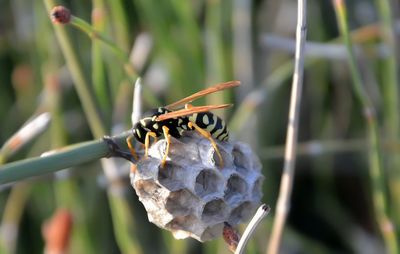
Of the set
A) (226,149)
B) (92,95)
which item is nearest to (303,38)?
(226,149)

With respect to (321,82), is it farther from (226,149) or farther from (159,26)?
(226,149)

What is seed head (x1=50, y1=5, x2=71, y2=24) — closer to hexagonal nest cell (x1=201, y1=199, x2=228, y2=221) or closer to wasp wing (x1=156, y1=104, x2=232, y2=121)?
wasp wing (x1=156, y1=104, x2=232, y2=121)

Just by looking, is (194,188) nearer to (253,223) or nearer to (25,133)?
(253,223)

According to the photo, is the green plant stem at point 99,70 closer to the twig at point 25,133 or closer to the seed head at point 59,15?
the twig at point 25,133

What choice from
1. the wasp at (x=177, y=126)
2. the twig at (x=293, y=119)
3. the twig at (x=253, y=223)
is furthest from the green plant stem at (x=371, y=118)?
the twig at (x=253, y=223)

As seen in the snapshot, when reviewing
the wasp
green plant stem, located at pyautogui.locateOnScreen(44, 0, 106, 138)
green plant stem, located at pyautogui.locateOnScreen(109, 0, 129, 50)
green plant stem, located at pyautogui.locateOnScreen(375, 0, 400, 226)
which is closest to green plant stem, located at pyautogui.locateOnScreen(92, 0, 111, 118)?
green plant stem, located at pyautogui.locateOnScreen(44, 0, 106, 138)

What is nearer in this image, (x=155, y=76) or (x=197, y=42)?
(x=197, y=42)

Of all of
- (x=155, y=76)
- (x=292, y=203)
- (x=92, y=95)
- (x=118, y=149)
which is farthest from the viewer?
(x=292, y=203)
